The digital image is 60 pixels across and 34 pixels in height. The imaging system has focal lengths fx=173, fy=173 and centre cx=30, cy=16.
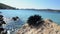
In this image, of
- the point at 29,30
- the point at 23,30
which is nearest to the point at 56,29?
the point at 29,30

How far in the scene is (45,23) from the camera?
687 inches

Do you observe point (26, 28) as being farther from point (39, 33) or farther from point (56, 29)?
point (56, 29)

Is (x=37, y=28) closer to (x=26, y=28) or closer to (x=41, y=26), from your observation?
(x=41, y=26)

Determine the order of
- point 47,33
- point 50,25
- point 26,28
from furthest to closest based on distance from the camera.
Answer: point 26,28 < point 50,25 < point 47,33

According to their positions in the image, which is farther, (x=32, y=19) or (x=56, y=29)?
(x=32, y=19)

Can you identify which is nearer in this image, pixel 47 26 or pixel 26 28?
pixel 47 26

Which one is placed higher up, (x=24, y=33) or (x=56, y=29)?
(x=56, y=29)

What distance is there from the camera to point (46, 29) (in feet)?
53.4

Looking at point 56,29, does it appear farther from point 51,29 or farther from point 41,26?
point 41,26

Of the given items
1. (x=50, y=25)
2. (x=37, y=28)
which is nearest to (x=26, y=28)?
(x=37, y=28)

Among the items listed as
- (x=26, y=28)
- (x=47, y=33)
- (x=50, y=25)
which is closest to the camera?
(x=47, y=33)

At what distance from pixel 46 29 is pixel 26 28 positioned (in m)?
2.98

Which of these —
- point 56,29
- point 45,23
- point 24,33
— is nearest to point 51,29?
point 56,29

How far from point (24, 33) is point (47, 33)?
323 cm
